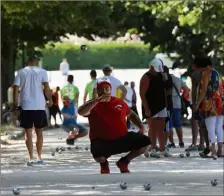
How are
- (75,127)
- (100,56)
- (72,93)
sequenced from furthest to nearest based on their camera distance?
1. (100,56)
2. (72,93)
3. (75,127)

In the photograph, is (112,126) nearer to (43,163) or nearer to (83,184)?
(83,184)

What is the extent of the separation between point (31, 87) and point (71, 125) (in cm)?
639

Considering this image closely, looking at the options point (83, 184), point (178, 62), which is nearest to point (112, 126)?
point (83, 184)

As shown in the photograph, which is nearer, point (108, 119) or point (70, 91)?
point (108, 119)

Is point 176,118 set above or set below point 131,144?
below

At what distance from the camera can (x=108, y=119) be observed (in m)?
13.6

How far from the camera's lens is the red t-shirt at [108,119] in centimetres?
1362

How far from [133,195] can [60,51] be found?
239ft

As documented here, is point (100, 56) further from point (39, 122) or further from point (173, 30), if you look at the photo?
point (39, 122)

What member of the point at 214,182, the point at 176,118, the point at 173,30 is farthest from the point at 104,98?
the point at 173,30

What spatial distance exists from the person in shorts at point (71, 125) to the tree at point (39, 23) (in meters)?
4.37

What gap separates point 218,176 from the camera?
1459cm

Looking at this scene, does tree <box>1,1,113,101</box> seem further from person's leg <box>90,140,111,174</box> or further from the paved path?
person's leg <box>90,140,111,174</box>

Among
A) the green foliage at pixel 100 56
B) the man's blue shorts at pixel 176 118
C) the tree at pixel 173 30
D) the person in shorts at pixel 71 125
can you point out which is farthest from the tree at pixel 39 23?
the green foliage at pixel 100 56
